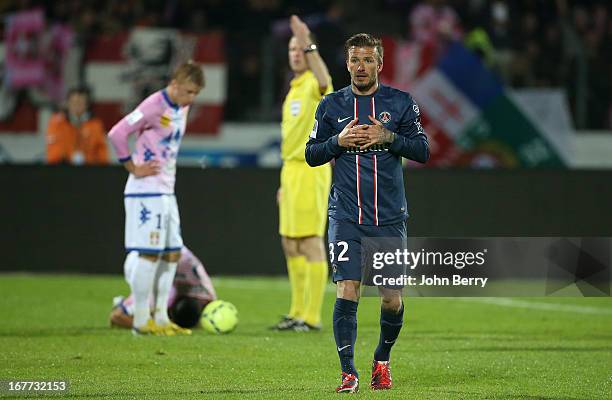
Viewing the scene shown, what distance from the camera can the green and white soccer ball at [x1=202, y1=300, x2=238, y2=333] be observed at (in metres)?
10.6

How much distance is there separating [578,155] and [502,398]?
12038 mm

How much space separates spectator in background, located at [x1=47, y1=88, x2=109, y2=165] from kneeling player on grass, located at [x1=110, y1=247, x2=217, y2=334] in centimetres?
521

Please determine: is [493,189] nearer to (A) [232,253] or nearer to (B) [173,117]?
(A) [232,253]

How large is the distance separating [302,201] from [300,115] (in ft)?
2.45

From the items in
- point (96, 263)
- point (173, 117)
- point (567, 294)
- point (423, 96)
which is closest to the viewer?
point (567, 294)

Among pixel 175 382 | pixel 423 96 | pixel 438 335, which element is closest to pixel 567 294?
pixel 175 382

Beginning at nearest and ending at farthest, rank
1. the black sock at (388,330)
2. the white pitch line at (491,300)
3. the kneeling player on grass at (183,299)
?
the black sock at (388,330), the kneeling player on grass at (183,299), the white pitch line at (491,300)

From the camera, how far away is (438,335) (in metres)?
10.7

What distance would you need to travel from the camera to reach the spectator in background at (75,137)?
16.1 meters

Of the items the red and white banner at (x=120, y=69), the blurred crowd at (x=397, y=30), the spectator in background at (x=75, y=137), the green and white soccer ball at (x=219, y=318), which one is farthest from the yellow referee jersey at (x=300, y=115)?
the blurred crowd at (x=397, y=30)

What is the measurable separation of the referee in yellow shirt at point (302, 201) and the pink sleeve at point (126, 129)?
4.49ft

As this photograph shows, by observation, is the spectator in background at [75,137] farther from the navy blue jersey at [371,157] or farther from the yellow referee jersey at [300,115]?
the navy blue jersey at [371,157]

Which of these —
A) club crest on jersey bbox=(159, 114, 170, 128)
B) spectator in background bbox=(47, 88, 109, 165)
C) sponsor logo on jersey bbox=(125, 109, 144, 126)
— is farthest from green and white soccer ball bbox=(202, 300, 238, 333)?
spectator in background bbox=(47, 88, 109, 165)

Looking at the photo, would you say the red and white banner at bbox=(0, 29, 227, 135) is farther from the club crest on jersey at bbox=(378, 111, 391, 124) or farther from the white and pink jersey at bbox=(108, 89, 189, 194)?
the club crest on jersey at bbox=(378, 111, 391, 124)
